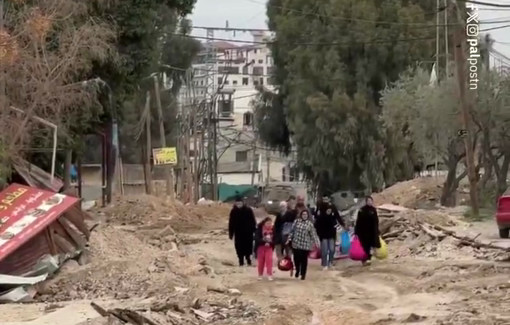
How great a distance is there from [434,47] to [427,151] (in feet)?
47.3

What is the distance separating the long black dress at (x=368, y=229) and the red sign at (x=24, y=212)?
19.3ft

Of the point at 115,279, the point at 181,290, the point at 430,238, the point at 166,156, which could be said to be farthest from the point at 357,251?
the point at 166,156

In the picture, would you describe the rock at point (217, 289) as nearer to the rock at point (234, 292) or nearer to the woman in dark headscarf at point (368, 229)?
the rock at point (234, 292)

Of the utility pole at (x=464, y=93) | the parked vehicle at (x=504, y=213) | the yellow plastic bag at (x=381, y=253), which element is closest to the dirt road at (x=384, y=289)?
the yellow plastic bag at (x=381, y=253)

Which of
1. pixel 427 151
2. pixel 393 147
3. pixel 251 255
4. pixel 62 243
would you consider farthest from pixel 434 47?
pixel 62 243

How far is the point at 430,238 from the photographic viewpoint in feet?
82.3

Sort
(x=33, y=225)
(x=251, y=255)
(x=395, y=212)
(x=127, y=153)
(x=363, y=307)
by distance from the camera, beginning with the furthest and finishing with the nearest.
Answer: (x=127, y=153) < (x=395, y=212) < (x=251, y=255) < (x=33, y=225) < (x=363, y=307)

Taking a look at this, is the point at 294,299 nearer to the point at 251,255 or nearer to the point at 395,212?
the point at 251,255

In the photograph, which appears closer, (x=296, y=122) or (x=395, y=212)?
(x=395, y=212)

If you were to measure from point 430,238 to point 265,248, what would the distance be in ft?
22.9

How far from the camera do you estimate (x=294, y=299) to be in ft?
53.2

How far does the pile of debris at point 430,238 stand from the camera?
74.0ft

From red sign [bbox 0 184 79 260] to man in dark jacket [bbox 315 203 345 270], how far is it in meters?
4.98

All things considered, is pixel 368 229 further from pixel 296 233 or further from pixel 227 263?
pixel 227 263
